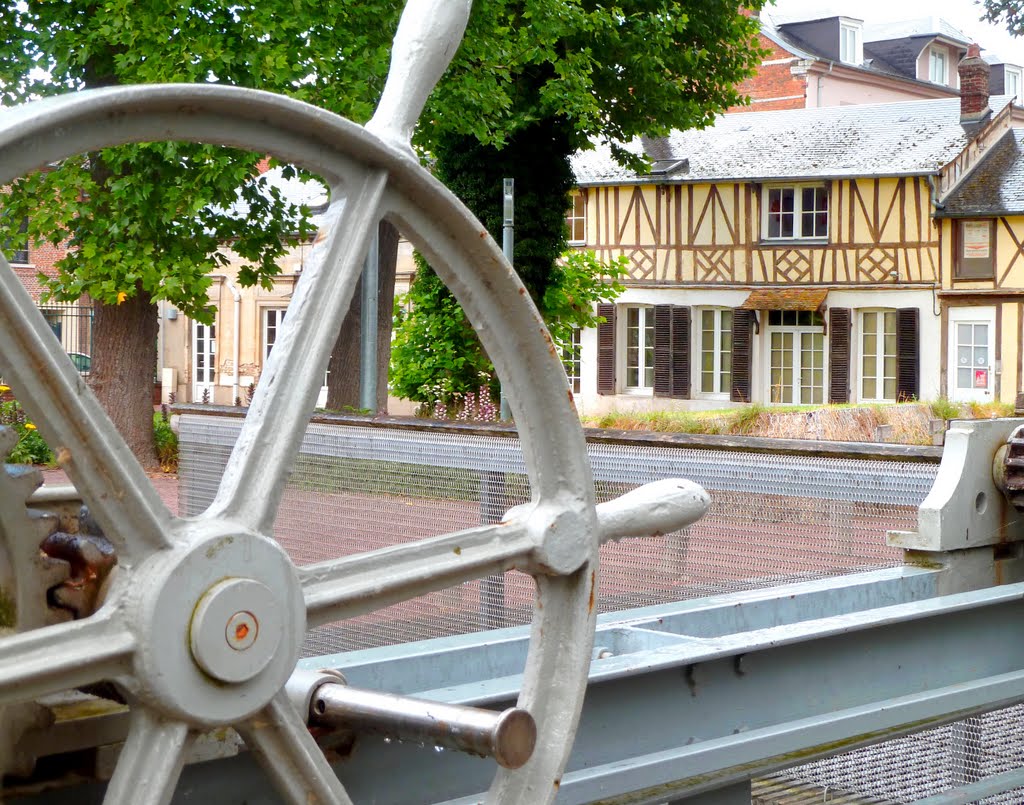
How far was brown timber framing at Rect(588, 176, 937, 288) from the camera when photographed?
83.6 ft

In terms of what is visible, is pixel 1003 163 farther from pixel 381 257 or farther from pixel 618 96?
pixel 381 257

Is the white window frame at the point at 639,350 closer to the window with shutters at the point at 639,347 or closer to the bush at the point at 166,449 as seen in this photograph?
the window with shutters at the point at 639,347

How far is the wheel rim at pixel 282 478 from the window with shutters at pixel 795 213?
2537 centimetres

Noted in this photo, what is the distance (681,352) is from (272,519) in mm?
26387

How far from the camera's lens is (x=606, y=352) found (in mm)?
28266

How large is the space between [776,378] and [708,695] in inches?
993

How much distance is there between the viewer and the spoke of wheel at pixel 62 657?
50.2 inches

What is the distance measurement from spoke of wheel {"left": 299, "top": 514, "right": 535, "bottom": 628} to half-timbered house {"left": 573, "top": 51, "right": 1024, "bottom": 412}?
79.6 ft

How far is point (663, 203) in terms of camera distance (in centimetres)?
2709

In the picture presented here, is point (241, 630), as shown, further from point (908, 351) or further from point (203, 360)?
point (203, 360)

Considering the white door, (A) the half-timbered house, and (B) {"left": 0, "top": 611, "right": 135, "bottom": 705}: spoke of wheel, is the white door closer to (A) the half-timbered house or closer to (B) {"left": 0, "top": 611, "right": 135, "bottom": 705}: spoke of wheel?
(A) the half-timbered house

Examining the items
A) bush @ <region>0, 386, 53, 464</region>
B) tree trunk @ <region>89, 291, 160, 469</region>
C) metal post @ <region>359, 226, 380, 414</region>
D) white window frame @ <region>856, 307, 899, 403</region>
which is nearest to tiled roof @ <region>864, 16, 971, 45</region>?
white window frame @ <region>856, 307, 899, 403</region>

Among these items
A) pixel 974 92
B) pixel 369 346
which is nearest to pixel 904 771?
pixel 369 346

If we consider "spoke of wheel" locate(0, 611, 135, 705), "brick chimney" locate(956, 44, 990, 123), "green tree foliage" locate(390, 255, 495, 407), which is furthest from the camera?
"brick chimney" locate(956, 44, 990, 123)
